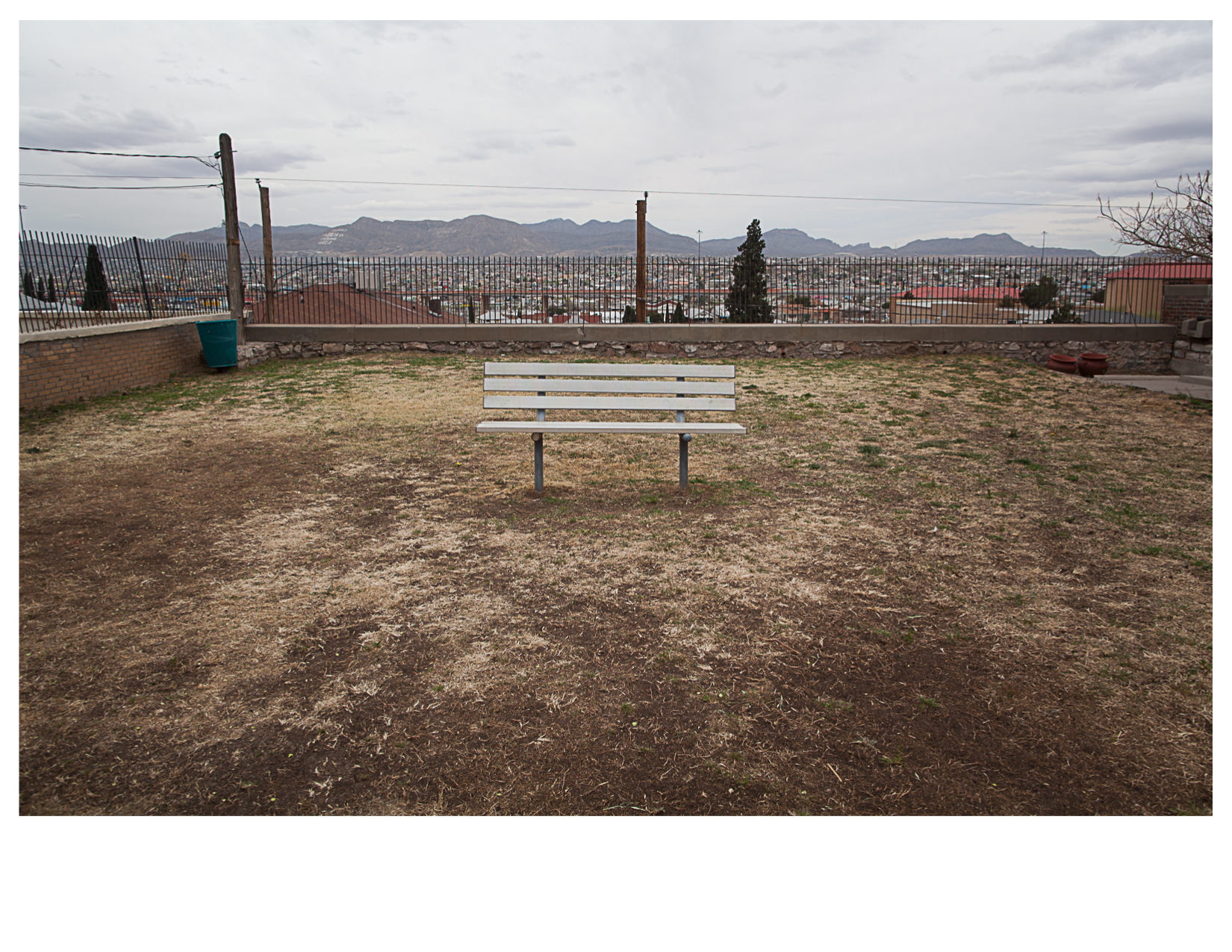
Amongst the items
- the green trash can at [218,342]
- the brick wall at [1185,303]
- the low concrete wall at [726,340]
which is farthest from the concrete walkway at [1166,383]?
the green trash can at [218,342]

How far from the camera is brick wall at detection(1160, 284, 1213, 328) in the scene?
13.5m

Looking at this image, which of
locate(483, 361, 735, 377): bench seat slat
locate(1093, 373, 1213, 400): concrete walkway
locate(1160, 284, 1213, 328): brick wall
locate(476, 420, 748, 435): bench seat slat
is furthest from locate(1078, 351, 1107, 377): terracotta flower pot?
locate(476, 420, 748, 435): bench seat slat

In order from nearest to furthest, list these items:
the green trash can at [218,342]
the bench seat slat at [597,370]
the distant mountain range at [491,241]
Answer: the bench seat slat at [597,370] → the green trash can at [218,342] → the distant mountain range at [491,241]

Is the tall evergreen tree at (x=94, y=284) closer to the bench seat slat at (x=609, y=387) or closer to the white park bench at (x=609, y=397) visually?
the white park bench at (x=609, y=397)

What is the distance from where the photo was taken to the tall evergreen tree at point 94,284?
406 inches

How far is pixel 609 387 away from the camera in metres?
5.82

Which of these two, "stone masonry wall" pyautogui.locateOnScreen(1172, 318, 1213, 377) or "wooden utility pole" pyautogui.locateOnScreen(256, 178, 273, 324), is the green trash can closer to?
"wooden utility pole" pyautogui.locateOnScreen(256, 178, 273, 324)

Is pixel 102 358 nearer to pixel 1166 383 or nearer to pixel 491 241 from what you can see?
pixel 1166 383

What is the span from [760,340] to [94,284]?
1020cm

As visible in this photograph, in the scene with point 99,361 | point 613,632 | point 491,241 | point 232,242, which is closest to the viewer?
point 613,632

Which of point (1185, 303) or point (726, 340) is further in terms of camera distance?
point (726, 340)

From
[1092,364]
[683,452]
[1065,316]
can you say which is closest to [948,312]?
[1065,316]

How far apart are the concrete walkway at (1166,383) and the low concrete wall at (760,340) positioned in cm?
91

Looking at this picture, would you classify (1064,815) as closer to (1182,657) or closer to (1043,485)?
(1182,657)
